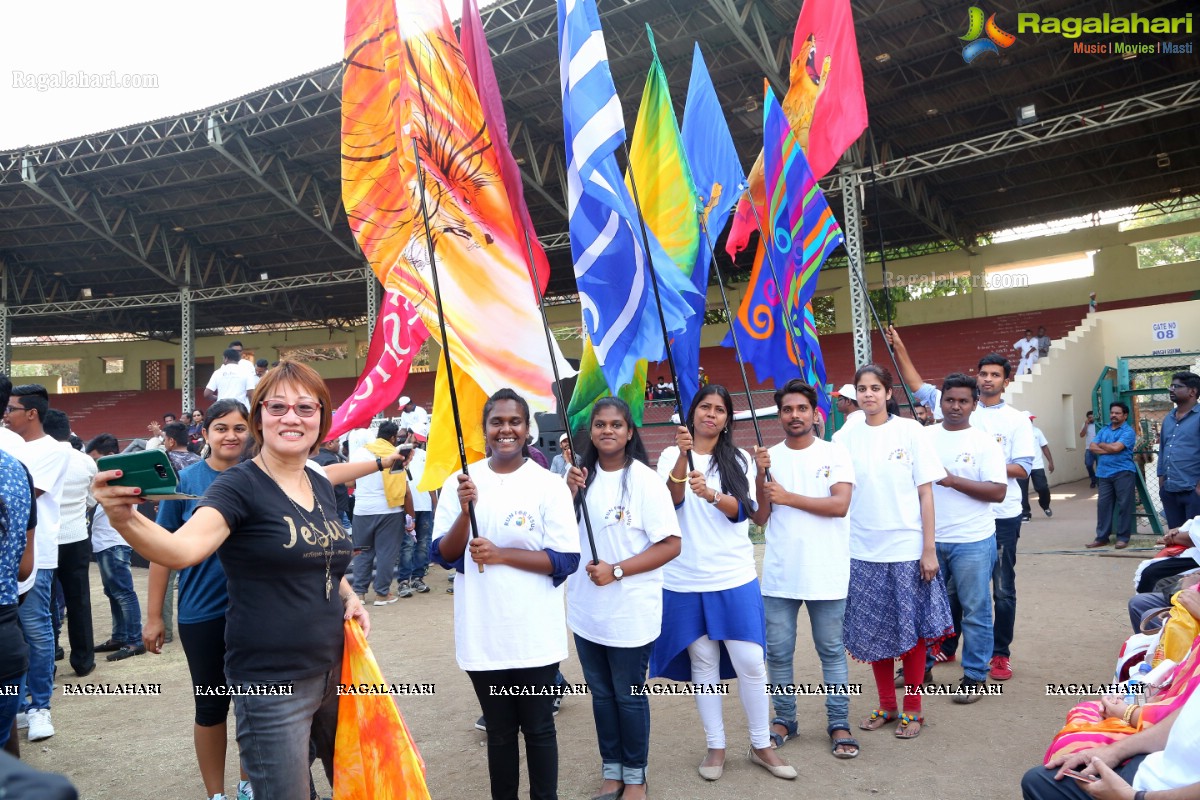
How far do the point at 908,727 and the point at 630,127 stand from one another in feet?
47.3

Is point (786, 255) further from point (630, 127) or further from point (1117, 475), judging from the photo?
point (630, 127)

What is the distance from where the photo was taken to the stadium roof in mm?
12781

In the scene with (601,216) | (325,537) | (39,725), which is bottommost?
Result: (39,725)

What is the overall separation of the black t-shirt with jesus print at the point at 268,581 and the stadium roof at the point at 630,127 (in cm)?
777

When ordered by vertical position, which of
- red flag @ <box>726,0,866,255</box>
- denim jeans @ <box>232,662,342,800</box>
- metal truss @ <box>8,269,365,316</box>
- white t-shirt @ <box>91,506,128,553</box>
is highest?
metal truss @ <box>8,269,365,316</box>

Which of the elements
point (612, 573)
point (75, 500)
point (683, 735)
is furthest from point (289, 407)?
point (75, 500)

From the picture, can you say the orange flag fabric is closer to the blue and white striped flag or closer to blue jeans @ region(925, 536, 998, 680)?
the blue and white striped flag

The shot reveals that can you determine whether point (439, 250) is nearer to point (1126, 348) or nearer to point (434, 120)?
point (434, 120)

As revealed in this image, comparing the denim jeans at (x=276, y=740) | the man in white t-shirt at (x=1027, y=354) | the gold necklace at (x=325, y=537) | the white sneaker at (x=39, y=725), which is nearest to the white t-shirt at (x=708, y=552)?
the gold necklace at (x=325, y=537)

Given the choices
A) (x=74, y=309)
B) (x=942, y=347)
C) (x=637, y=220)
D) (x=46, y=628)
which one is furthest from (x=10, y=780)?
(x=74, y=309)

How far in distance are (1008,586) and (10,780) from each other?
14.8 feet

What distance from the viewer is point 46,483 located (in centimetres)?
372

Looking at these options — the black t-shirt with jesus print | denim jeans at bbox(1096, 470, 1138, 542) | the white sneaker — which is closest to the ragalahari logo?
denim jeans at bbox(1096, 470, 1138, 542)

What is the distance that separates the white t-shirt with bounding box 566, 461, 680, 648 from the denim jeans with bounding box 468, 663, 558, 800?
352 mm
